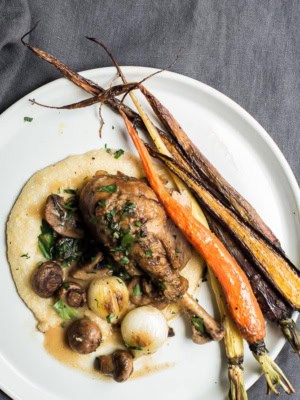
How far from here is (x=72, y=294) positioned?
447 centimetres

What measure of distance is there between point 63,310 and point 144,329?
676 mm

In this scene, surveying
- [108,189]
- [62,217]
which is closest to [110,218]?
[108,189]

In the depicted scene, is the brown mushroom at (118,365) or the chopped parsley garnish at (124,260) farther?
the brown mushroom at (118,365)

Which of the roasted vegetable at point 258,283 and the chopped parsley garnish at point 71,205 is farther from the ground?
the chopped parsley garnish at point 71,205

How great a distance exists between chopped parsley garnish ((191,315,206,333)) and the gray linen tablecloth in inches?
30.9

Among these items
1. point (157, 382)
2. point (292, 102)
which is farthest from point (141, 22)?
point (157, 382)

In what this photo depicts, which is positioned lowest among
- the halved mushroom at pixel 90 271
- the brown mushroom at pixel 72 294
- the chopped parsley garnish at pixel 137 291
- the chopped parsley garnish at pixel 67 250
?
the chopped parsley garnish at pixel 137 291

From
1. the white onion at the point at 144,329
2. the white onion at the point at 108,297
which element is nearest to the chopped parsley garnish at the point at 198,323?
the white onion at the point at 144,329

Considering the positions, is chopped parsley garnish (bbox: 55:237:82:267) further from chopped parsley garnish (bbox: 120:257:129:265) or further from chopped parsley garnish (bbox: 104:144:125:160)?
chopped parsley garnish (bbox: 104:144:125:160)

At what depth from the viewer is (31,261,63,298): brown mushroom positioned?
4.43 m

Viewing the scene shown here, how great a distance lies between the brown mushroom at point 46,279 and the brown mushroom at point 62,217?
0.91ft

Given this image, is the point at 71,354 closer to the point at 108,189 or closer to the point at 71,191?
the point at 71,191

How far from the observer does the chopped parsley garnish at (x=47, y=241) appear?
180 inches

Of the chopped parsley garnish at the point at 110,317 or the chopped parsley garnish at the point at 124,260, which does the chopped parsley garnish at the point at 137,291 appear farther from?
the chopped parsley garnish at the point at 124,260
